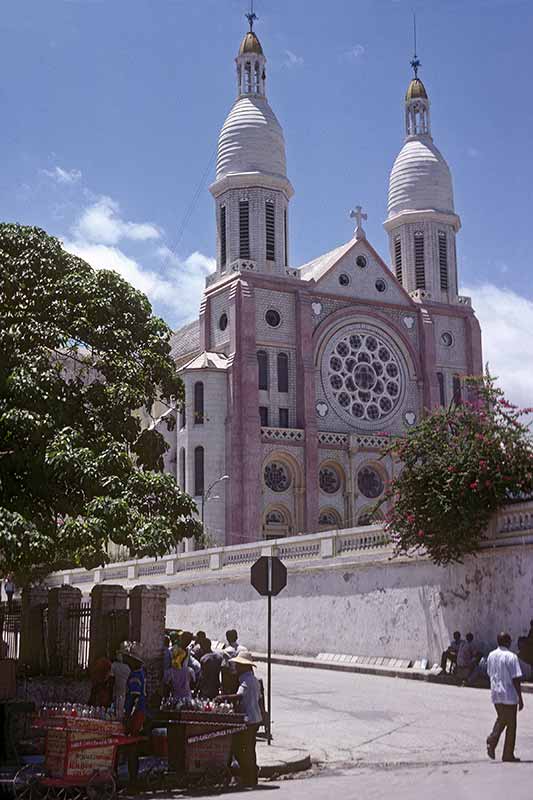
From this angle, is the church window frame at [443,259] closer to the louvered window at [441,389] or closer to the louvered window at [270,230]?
the louvered window at [441,389]

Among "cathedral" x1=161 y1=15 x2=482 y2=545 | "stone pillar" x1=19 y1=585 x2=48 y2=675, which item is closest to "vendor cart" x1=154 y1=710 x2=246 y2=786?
"stone pillar" x1=19 y1=585 x2=48 y2=675

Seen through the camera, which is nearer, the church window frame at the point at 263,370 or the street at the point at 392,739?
the street at the point at 392,739

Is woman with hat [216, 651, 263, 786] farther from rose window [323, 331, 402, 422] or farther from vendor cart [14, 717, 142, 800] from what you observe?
rose window [323, 331, 402, 422]

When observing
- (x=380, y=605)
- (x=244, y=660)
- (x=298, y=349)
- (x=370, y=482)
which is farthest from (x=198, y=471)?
(x=244, y=660)

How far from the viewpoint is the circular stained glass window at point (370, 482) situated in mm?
58594

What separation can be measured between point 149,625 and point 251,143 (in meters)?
49.1

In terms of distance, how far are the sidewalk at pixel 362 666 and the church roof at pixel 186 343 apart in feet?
121

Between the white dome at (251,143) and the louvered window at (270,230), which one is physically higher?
the white dome at (251,143)

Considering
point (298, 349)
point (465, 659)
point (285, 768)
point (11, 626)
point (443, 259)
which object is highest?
point (443, 259)

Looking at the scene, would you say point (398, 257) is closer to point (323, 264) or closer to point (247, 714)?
point (323, 264)

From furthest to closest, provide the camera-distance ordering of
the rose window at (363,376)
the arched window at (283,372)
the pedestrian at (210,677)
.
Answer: the rose window at (363,376) → the arched window at (283,372) → the pedestrian at (210,677)

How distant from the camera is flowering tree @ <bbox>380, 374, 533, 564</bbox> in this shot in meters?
23.4

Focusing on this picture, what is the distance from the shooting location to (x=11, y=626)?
19.1 m

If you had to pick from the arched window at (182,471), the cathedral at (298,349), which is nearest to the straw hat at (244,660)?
the cathedral at (298,349)
